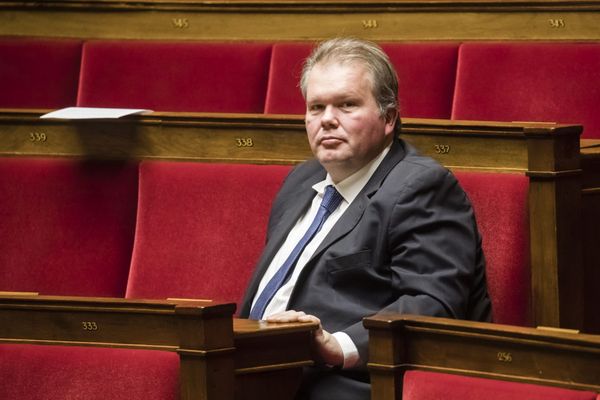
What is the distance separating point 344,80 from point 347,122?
0.02m

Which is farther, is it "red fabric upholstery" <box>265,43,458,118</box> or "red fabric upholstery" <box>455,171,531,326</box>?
"red fabric upholstery" <box>265,43,458,118</box>

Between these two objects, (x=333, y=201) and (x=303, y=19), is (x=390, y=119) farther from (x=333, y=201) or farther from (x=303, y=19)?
(x=303, y=19)

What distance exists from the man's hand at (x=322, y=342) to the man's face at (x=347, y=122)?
0.28 ft

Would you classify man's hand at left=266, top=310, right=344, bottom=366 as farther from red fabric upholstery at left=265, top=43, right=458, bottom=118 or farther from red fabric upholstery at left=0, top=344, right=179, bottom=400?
red fabric upholstery at left=265, top=43, right=458, bottom=118

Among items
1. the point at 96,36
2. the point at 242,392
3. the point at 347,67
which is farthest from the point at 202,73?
the point at 242,392

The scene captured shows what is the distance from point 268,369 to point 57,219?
0.23 m

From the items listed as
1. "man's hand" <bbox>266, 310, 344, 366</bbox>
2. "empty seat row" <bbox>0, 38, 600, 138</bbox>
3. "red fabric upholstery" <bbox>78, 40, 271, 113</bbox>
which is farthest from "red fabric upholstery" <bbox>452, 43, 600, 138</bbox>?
"man's hand" <bbox>266, 310, 344, 366</bbox>

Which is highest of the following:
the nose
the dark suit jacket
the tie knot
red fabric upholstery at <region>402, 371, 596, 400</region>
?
the nose

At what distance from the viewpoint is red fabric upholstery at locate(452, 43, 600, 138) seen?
69cm

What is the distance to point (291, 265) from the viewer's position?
1.87 ft

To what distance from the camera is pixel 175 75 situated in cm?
80

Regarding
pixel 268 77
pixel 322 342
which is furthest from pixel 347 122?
pixel 268 77

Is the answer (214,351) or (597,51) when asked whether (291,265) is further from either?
(597,51)

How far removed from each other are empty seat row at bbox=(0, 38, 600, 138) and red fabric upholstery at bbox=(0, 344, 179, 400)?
0.30 meters
